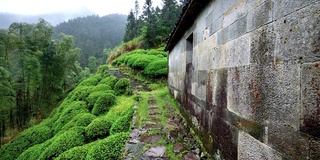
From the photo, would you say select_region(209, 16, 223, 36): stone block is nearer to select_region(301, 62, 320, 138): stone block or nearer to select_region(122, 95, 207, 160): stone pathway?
select_region(301, 62, 320, 138): stone block

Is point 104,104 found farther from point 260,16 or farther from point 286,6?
point 286,6

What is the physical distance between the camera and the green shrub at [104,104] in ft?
24.7

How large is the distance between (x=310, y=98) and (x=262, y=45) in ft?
2.16

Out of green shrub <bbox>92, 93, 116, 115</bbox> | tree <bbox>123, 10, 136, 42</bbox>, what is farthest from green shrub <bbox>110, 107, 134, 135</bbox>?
tree <bbox>123, 10, 136, 42</bbox>

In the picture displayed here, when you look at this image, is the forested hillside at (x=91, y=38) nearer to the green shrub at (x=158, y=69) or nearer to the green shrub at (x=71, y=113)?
the green shrub at (x=158, y=69)

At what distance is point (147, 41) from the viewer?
24.9 m

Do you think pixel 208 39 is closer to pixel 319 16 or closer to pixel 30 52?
pixel 319 16

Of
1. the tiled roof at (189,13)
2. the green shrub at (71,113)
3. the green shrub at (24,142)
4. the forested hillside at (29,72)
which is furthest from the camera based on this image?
the forested hillside at (29,72)

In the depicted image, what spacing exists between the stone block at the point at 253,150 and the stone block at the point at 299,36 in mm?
743

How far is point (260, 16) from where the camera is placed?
5.76 feet

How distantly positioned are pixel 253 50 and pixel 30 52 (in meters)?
17.3

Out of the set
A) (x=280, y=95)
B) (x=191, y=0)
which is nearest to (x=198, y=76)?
(x=191, y=0)

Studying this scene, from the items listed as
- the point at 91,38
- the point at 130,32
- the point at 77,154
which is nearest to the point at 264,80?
the point at 77,154

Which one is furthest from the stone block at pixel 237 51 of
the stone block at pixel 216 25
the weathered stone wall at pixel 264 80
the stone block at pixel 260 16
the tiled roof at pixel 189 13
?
the tiled roof at pixel 189 13
